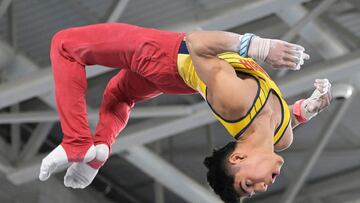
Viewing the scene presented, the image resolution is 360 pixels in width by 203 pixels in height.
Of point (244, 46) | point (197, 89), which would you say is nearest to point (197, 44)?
point (244, 46)

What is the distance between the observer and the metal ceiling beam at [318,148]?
11.9 metres

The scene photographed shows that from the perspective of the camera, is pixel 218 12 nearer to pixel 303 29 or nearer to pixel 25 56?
pixel 303 29

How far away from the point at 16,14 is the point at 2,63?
0.53 metres

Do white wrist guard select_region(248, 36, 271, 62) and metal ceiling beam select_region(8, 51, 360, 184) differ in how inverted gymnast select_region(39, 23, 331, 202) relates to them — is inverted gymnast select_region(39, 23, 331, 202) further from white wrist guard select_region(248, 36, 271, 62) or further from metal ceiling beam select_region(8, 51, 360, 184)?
metal ceiling beam select_region(8, 51, 360, 184)

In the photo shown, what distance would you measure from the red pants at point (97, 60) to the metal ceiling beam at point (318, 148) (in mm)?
5448

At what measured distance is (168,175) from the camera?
42.0ft

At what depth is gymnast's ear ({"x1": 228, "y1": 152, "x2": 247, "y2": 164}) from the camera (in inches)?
242

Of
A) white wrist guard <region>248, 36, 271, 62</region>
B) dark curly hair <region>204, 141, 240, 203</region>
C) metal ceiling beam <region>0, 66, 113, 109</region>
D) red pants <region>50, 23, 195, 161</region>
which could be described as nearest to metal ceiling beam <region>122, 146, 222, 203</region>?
metal ceiling beam <region>0, 66, 113, 109</region>

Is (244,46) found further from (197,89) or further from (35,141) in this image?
(35,141)

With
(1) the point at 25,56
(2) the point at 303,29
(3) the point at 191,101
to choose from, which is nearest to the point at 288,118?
(2) the point at 303,29

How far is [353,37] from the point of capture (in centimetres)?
1091

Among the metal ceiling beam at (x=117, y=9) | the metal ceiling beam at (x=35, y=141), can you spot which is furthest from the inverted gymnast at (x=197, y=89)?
the metal ceiling beam at (x=35, y=141)

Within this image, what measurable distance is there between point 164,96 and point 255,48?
639cm

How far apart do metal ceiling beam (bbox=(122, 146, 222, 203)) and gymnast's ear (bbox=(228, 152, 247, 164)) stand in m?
6.16
